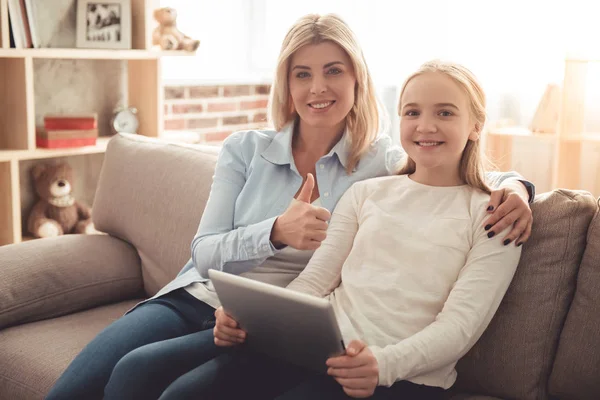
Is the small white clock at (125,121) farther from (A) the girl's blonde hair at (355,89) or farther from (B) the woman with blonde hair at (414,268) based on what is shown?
(B) the woman with blonde hair at (414,268)

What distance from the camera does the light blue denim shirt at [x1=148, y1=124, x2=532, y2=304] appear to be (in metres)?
1.78

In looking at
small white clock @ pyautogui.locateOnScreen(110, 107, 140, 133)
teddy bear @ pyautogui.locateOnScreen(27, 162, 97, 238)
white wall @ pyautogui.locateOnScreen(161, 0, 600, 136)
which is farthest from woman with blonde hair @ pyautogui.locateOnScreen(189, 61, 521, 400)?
small white clock @ pyautogui.locateOnScreen(110, 107, 140, 133)

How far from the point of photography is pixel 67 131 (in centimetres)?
326

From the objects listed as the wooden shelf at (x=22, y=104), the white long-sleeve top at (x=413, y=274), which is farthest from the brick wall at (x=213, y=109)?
the white long-sleeve top at (x=413, y=274)

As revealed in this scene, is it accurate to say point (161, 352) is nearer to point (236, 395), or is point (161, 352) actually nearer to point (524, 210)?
point (236, 395)

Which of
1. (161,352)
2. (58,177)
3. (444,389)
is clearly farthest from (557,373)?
(58,177)

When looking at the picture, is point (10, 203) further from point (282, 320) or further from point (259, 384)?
point (282, 320)

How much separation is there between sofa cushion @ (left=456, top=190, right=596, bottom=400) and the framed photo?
7.84 feet

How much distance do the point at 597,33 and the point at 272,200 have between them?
210cm

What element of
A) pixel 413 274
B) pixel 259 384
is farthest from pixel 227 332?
pixel 413 274

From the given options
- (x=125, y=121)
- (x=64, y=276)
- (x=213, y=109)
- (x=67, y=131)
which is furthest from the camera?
(x=213, y=109)

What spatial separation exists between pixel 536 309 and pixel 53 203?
2394 mm

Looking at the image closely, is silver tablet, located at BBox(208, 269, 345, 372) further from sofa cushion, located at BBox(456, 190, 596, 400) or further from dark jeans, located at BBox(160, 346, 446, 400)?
sofa cushion, located at BBox(456, 190, 596, 400)

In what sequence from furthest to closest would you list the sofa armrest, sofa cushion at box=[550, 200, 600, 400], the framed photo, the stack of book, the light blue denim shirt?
the framed photo → the stack of book → the sofa armrest → the light blue denim shirt → sofa cushion at box=[550, 200, 600, 400]
